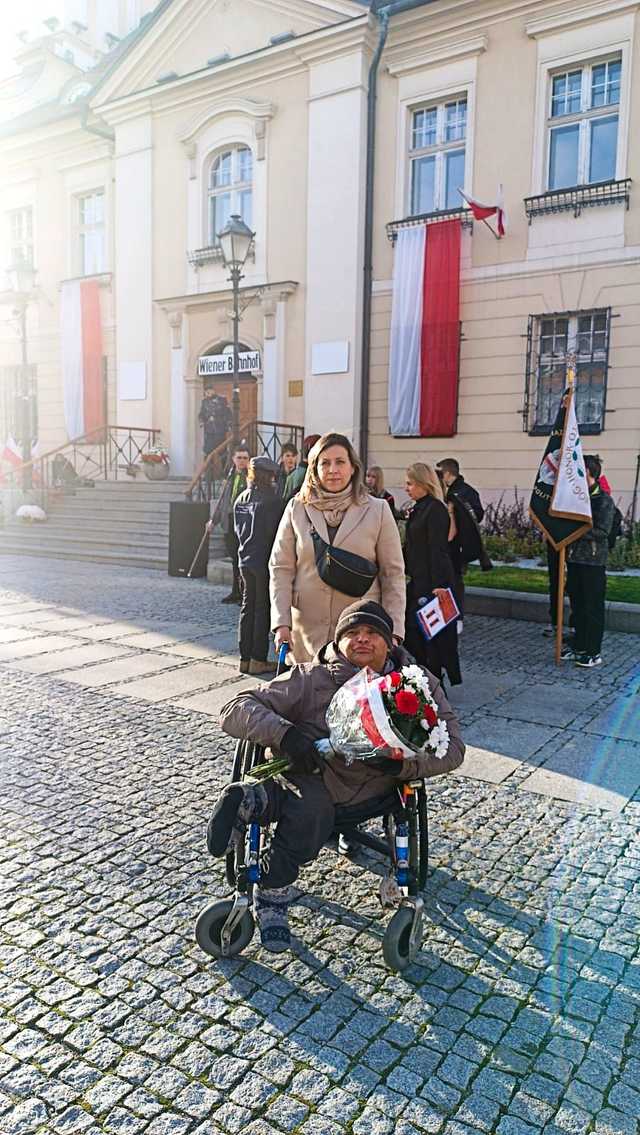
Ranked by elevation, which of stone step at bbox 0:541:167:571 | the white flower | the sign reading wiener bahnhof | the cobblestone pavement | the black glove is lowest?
stone step at bbox 0:541:167:571

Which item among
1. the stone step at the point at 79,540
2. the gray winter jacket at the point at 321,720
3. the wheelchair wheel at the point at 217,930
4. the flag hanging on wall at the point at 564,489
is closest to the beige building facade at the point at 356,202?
the stone step at the point at 79,540

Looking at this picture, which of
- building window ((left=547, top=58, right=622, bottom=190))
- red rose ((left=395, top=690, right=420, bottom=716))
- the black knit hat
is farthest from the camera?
building window ((left=547, top=58, right=622, bottom=190))

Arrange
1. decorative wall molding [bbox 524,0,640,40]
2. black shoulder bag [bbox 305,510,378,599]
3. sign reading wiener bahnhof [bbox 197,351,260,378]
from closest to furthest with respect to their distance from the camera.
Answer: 1. black shoulder bag [bbox 305,510,378,599]
2. decorative wall molding [bbox 524,0,640,40]
3. sign reading wiener bahnhof [bbox 197,351,260,378]

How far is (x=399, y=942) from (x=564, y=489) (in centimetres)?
521

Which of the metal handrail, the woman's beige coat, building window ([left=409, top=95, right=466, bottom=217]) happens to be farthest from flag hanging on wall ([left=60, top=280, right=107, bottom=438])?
the woman's beige coat

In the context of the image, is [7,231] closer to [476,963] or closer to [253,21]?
[253,21]

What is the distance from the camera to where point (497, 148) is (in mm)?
14977

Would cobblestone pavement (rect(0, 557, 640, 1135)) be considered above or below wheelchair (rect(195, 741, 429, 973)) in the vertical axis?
below

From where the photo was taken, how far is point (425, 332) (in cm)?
1576

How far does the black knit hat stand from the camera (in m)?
3.02

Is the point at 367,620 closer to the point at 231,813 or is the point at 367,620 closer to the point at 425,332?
the point at 231,813

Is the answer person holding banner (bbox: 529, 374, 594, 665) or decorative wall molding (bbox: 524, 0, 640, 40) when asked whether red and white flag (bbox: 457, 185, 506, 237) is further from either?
person holding banner (bbox: 529, 374, 594, 665)

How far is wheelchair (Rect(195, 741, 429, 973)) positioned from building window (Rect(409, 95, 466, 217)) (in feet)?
48.9

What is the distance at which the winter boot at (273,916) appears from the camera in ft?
9.43
